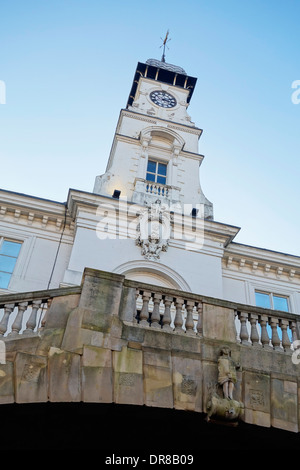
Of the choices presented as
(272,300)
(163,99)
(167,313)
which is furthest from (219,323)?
(163,99)

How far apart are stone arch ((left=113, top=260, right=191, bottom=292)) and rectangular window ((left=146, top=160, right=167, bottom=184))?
5360 millimetres

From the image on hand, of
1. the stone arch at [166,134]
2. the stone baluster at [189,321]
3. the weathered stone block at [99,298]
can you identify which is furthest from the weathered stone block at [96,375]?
the stone arch at [166,134]

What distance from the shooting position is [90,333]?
25.0ft

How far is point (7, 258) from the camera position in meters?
14.9

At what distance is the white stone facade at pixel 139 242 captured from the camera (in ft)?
48.7

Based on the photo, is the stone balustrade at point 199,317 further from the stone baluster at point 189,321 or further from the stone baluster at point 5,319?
the stone baluster at point 5,319

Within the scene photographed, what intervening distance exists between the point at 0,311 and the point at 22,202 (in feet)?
15.9

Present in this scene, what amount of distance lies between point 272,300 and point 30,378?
473 inches

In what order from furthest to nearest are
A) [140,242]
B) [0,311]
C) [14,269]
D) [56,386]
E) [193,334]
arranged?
[140,242] → [14,269] → [0,311] → [193,334] → [56,386]

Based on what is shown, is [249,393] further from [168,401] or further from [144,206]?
[144,206]

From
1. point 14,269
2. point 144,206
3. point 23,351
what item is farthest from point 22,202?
point 23,351

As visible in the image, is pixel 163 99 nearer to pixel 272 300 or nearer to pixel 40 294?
pixel 272 300

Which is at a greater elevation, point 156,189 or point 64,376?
point 156,189

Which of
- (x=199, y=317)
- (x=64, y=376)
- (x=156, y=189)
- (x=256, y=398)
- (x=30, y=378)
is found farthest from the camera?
(x=156, y=189)
